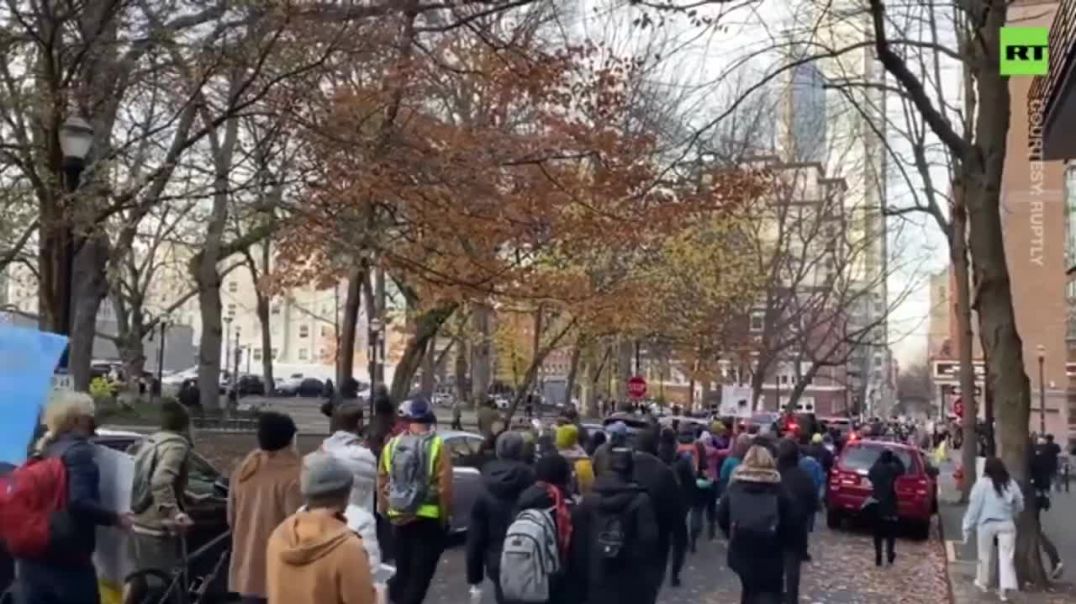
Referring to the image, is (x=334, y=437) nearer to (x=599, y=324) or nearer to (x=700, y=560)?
(x=700, y=560)

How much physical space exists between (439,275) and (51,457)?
14.9 metres

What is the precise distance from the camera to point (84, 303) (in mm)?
20703

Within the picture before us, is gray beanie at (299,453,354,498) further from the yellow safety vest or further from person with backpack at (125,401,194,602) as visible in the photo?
the yellow safety vest

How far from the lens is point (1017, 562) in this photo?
49.7 feet

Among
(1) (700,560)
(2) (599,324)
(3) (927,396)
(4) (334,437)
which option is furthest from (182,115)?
(3) (927,396)

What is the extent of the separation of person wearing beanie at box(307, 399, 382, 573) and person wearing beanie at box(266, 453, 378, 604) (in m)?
1.65

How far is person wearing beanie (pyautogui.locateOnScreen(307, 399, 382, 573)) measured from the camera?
7.15 m

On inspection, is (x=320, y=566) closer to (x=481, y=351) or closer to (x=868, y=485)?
(x=868, y=485)

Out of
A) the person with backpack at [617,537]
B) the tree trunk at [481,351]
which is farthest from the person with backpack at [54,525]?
the tree trunk at [481,351]

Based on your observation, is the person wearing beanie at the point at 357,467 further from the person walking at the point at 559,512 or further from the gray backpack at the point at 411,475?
the person walking at the point at 559,512

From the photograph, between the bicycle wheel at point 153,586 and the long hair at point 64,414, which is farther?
the bicycle wheel at point 153,586

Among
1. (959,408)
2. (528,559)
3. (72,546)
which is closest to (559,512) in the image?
(528,559)

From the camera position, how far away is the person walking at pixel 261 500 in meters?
7.14

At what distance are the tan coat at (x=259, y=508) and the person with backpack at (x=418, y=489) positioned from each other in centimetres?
203
